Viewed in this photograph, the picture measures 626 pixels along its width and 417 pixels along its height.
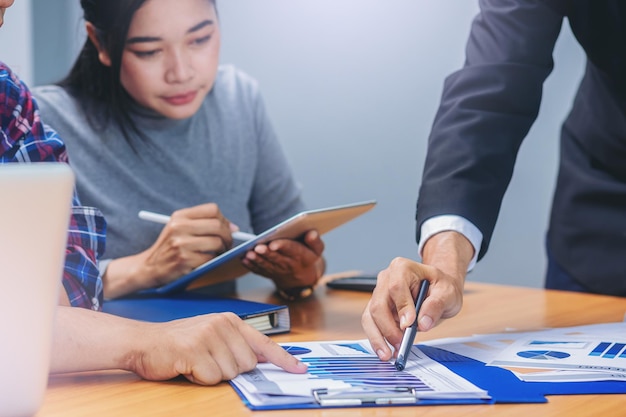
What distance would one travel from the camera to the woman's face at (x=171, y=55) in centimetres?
144

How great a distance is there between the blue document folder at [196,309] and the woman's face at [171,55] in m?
0.44

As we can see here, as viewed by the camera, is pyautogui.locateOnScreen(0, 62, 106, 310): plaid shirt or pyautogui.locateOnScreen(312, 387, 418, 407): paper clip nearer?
pyautogui.locateOnScreen(312, 387, 418, 407): paper clip

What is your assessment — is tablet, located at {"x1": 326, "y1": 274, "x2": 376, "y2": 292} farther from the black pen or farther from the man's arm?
the man's arm

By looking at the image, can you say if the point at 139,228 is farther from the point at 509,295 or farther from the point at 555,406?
the point at 555,406

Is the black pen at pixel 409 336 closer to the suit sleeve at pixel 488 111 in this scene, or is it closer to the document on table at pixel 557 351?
the document on table at pixel 557 351

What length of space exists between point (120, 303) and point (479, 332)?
20.6 inches

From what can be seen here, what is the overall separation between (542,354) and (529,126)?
0.46 meters

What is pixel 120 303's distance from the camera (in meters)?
1.21

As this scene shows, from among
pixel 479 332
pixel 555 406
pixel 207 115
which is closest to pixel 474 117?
pixel 479 332

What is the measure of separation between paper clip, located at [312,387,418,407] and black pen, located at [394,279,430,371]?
0.09m

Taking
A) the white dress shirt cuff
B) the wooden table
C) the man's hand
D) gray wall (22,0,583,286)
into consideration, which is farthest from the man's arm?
gray wall (22,0,583,286)

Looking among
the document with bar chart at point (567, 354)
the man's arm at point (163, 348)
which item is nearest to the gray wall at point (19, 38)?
the man's arm at point (163, 348)

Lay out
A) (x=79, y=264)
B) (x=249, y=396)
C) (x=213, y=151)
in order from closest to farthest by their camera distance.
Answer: (x=249, y=396), (x=79, y=264), (x=213, y=151)

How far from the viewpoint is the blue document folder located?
40.6 inches
